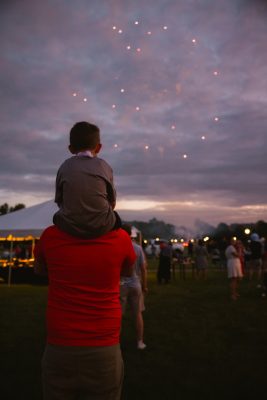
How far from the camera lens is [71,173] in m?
1.92

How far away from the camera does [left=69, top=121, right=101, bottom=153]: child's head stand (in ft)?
6.67

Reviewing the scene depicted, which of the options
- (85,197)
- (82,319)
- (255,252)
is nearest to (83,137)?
(85,197)

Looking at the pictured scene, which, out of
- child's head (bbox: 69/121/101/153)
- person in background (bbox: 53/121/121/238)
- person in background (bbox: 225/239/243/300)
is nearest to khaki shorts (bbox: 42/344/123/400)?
person in background (bbox: 53/121/121/238)

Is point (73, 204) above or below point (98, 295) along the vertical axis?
above

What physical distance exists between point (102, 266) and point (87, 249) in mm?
106

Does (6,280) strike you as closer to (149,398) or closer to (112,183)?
(149,398)

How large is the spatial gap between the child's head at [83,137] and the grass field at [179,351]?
3.69 meters

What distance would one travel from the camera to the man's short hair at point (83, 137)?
203 cm

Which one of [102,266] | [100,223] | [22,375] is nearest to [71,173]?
[100,223]

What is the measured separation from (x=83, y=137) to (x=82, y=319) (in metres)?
0.87

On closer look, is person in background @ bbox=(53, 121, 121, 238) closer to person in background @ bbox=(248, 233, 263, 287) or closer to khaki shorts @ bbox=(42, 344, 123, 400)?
khaki shorts @ bbox=(42, 344, 123, 400)

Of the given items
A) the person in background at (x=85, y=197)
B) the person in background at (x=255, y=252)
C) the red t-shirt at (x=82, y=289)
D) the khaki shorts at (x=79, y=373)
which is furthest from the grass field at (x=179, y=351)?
Result: the person in background at (x=255, y=252)

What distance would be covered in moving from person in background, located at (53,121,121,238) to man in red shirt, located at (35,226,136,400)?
62 millimetres

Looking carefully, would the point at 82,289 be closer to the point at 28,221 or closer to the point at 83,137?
the point at 83,137
